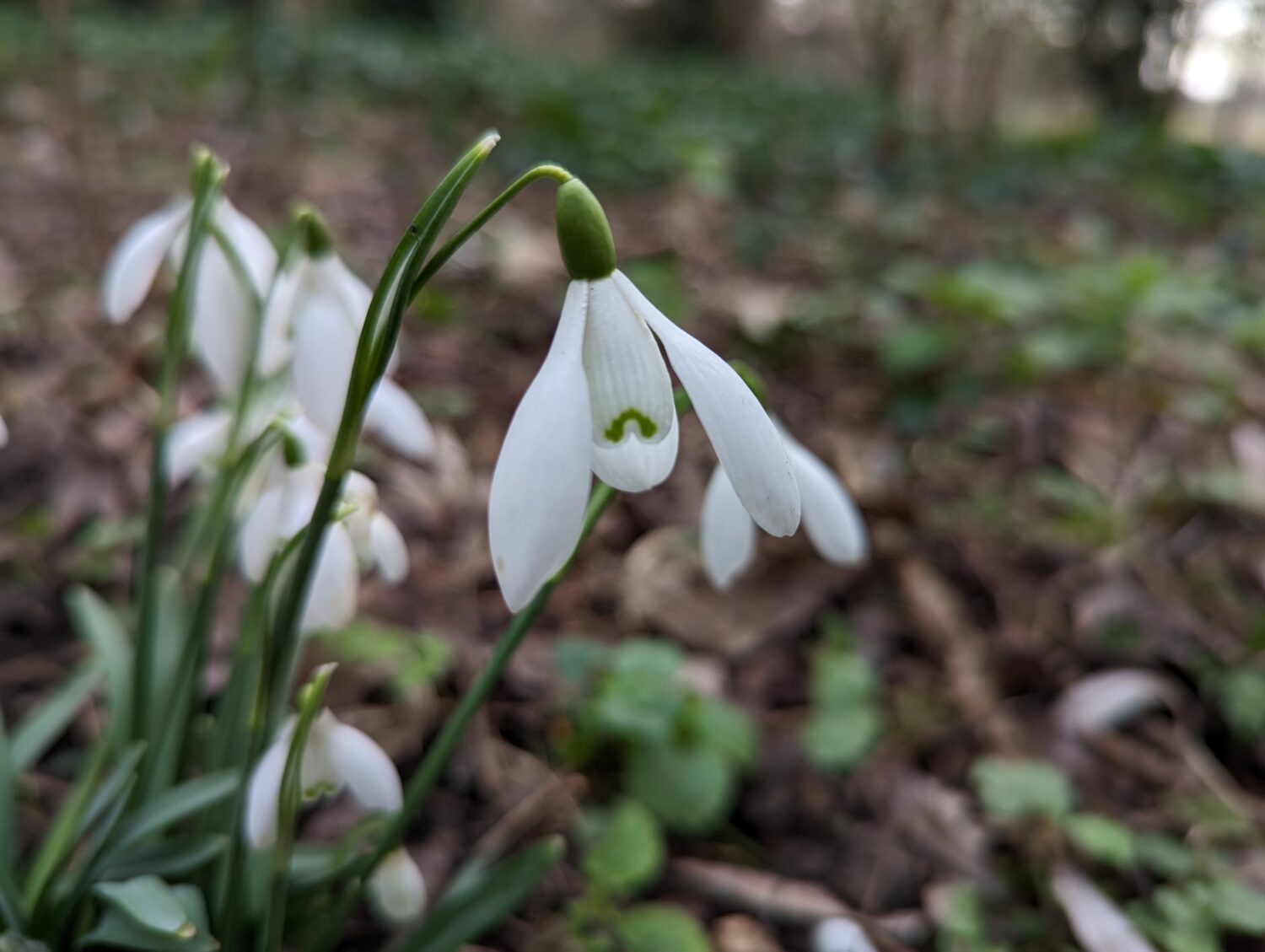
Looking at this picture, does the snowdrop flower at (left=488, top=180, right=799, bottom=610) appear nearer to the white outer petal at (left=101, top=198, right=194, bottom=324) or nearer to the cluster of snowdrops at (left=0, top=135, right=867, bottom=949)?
the cluster of snowdrops at (left=0, top=135, right=867, bottom=949)

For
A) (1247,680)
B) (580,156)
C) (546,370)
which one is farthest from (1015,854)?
(580,156)

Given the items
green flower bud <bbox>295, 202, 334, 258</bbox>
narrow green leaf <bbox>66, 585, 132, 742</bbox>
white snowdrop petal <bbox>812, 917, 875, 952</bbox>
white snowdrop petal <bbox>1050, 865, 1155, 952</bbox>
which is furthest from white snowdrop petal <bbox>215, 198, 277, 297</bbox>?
white snowdrop petal <bbox>1050, 865, 1155, 952</bbox>

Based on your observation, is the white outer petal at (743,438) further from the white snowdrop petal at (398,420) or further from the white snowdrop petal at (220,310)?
the white snowdrop petal at (220,310)

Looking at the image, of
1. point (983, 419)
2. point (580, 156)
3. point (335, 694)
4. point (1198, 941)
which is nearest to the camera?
point (1198, 941)

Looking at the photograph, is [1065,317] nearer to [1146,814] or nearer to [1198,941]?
[1146,814]

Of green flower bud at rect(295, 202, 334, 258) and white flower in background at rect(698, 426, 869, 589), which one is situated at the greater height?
green flower bud at rect(295, 202, 334, 258)

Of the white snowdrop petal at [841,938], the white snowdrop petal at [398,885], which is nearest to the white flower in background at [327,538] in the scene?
the white snowdrop petal at [398,885]
